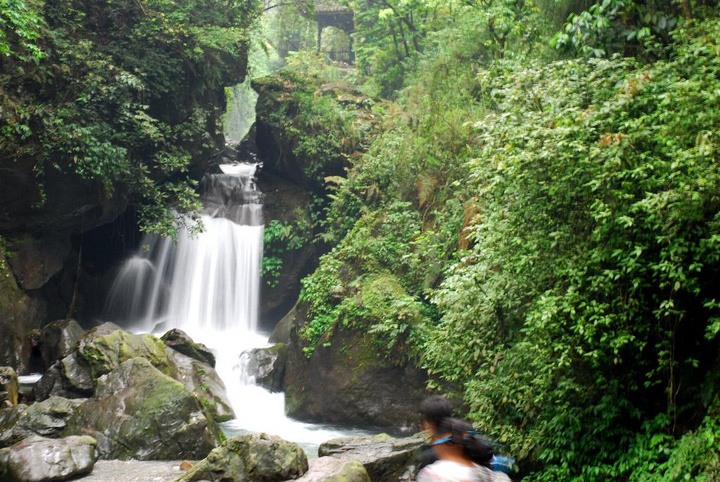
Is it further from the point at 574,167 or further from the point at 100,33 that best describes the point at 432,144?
the point at 100,33

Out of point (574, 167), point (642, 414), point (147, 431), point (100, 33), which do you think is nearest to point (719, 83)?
Result: point (574, 167)

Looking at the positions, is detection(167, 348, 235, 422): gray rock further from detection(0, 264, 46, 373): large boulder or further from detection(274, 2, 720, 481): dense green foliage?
detection(274, 2, 720, 481): dense green foliage

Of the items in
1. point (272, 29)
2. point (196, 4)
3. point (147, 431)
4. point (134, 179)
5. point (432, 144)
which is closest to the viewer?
point (147, 431)

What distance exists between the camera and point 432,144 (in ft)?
45.1

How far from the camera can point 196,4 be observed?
17.8 m

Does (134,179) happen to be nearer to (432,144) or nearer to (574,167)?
(432,144)

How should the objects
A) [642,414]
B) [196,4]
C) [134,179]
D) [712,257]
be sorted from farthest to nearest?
[196,4]
[134,179]
[642,414]
[712,257]

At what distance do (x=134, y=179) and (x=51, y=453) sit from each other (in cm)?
876

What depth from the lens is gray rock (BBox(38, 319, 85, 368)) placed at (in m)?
13.9

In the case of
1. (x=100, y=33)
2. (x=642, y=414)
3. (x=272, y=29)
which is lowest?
(x=642, y=414)

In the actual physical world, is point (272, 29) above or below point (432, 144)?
above

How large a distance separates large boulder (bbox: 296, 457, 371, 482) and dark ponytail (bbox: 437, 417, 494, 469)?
385 cm

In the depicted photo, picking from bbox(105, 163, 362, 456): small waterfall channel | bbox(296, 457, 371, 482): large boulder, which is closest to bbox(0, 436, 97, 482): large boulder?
bbox(296, 457, 371, 482): large boulder

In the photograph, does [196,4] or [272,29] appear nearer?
[196,4]
